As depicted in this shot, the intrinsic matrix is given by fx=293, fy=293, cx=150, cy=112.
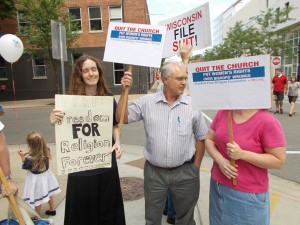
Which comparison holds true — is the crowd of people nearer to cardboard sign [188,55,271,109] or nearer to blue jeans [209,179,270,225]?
blue jeans [209,179,270,225]

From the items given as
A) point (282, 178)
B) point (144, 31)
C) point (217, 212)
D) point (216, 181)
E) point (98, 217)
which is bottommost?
point (282, 178)

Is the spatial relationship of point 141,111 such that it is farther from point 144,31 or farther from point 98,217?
point 98,217

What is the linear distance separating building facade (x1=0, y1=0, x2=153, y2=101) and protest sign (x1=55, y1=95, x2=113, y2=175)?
19.4 meters

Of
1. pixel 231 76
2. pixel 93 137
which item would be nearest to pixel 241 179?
pixel 231 76

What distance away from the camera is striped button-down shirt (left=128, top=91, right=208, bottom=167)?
8.93ft

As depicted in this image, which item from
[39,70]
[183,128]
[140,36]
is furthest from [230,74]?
[39,70]

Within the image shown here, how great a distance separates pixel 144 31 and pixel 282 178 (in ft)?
13.2

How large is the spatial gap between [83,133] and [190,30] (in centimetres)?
187

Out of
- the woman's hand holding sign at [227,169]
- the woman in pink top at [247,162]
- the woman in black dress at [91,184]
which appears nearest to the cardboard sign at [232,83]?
the woman in pink top at [247,162]

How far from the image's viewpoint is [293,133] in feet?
28.1

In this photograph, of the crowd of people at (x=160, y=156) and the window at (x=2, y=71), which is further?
the window at (x=2, y=71)

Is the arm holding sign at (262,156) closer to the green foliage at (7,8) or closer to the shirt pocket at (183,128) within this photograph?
the shirt pocket at (183,128)

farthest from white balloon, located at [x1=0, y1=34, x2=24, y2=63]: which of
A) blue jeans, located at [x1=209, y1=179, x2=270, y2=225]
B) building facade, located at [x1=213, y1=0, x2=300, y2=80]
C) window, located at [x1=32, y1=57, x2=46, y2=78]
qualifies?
building facade, located at [x1=213, y1=0, x2=300, y2=80]

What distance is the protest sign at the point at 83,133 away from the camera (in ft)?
8.23
